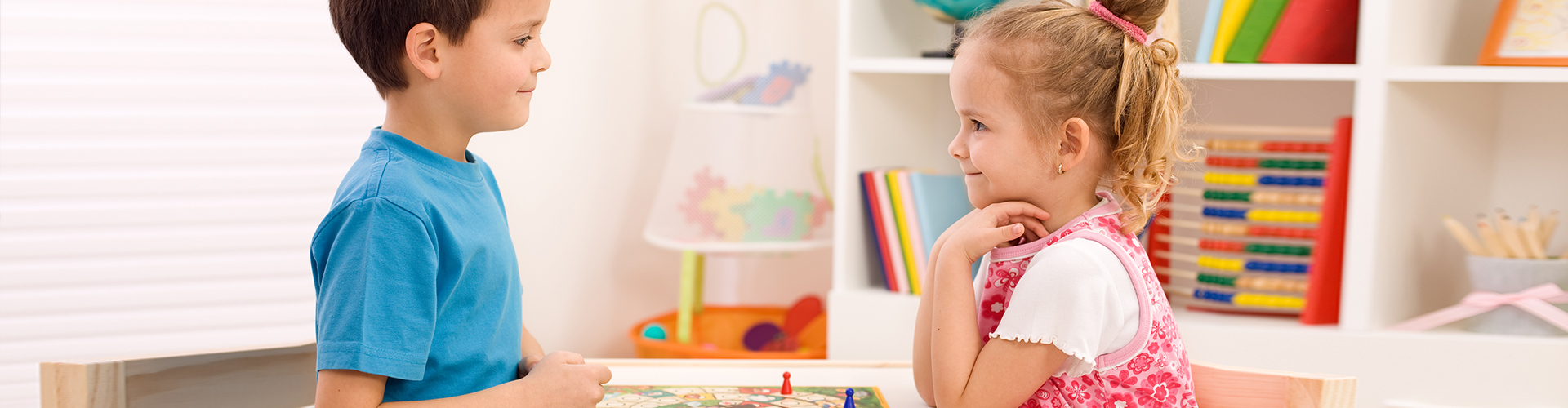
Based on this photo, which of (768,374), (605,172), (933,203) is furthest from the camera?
(605,172)

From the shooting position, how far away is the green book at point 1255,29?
4.48ft

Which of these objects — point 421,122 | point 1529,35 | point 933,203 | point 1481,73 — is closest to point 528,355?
point 421,122

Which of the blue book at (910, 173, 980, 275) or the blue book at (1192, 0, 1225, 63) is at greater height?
the blue book at (1192, 0, 1225, 63)

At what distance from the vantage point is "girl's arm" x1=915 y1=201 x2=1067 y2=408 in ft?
2.66

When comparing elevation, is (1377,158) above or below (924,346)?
Answer: above

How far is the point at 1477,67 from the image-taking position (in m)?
1.26

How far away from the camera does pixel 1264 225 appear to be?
4.91 ft

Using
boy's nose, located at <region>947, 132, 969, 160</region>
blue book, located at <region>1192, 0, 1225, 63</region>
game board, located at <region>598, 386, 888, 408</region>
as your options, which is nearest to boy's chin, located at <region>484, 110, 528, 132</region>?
game board, located at <region>598, 386, 888, 408</region>

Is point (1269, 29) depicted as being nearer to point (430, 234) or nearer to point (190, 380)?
point (430, 234)

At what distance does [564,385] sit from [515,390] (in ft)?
0.13

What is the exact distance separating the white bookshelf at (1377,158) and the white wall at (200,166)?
30cm

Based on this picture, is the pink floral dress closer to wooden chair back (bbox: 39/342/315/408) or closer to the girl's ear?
the girl's ear

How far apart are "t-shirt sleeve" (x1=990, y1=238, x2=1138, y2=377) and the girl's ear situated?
0.07 m

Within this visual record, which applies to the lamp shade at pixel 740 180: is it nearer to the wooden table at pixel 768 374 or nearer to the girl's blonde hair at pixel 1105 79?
the wooden table at pixel 768 374
